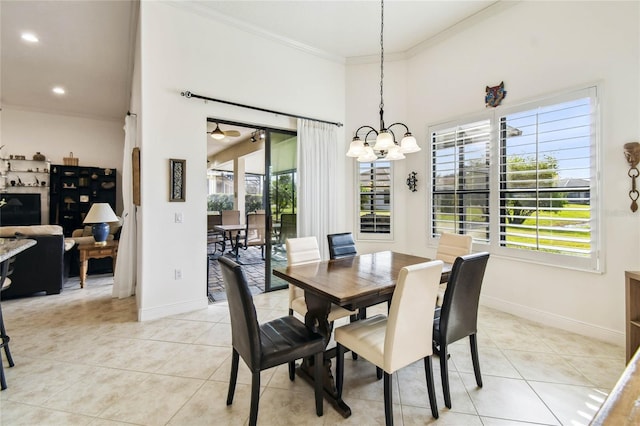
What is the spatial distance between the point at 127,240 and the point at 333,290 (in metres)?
3.49

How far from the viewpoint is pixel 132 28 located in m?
3.66

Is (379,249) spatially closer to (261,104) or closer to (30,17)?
(261,104)

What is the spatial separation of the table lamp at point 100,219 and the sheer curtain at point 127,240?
0.72m

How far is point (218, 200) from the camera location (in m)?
10.6

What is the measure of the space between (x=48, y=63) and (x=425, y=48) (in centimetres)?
583

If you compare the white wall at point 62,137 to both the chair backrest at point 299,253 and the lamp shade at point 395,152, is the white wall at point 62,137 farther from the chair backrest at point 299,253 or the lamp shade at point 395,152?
the lamp shade at point 395,152

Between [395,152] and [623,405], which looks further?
[395,152]

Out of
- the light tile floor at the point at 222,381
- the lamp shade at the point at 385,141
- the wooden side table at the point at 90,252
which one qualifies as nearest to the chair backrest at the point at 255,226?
the wooden side table at the point at 90,252

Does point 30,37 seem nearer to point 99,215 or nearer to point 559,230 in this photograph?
point 99,215

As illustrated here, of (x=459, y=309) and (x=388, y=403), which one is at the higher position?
(x=459, y=309)

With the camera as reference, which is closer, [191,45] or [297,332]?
[297,332]

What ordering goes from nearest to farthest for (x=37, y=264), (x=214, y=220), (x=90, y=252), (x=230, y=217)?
(x=37, y=264) < (x=90, y=252) < (x=230, y=217) < (x=214, y=220)

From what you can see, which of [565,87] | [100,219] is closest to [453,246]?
[565,87]

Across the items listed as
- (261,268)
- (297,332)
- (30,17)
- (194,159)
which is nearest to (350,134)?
(194,159)
